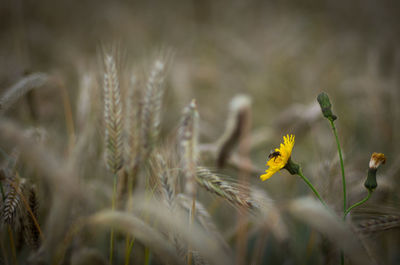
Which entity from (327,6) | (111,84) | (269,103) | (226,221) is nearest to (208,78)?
(269,103)

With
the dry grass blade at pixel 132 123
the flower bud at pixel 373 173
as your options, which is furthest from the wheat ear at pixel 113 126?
the flower bud at pixel 373 173

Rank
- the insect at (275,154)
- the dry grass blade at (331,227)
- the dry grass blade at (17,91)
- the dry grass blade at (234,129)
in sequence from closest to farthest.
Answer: the dry grass blade at (331,227), the insect at (275,154), the dry grass blade at (17,91), the dry grass blade at (234,129)

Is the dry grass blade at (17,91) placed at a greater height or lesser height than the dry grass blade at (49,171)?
greater

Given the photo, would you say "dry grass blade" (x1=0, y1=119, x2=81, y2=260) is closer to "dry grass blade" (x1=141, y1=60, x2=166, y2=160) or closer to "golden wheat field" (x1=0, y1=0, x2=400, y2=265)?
"golden wheat field" (x1=0, y1=0, x2=400, y2=265)

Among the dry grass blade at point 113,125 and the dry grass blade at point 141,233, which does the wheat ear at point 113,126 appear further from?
the dry grass blade at point 141,233

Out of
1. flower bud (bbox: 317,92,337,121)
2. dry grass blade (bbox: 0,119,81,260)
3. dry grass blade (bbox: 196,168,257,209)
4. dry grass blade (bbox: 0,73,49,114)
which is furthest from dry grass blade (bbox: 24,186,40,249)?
flower bud (bbox: 317,92,337,121)

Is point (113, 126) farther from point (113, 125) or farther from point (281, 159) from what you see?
point (281, 159)

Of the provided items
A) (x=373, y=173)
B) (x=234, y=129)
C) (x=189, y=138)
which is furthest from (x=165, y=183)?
(x=373, y=173)
